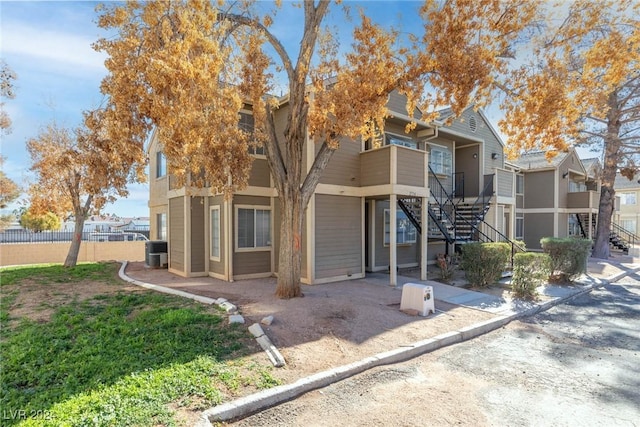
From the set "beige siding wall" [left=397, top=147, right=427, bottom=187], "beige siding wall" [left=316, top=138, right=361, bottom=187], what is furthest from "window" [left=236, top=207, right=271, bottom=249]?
"beige siding wall" [left=397, top=147, right=427, bottom=187]

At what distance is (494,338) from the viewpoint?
6148 millimetres

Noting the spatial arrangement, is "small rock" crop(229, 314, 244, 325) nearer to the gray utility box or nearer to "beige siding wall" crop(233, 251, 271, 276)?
"beige siding wall" crop(233, 251, 271, 276)

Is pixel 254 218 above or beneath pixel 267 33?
beneath

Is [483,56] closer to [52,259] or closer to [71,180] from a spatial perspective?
[71,180]

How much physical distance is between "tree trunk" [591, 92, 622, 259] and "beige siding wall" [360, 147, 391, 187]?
1257 cm

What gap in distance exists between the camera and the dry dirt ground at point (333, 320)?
4.97 m

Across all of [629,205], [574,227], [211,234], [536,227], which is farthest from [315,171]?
[629,205]

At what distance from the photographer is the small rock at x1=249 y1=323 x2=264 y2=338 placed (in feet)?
17.6

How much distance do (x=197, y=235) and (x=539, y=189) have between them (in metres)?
20.8

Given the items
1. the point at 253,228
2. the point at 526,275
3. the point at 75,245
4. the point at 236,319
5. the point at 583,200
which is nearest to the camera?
the point at 236,319

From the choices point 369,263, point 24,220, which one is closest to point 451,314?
point 369,263

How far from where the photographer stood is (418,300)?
7141 millimetres

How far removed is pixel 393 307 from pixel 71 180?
519 inches

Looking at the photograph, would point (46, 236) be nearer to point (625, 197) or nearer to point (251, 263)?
point (251, 263)
